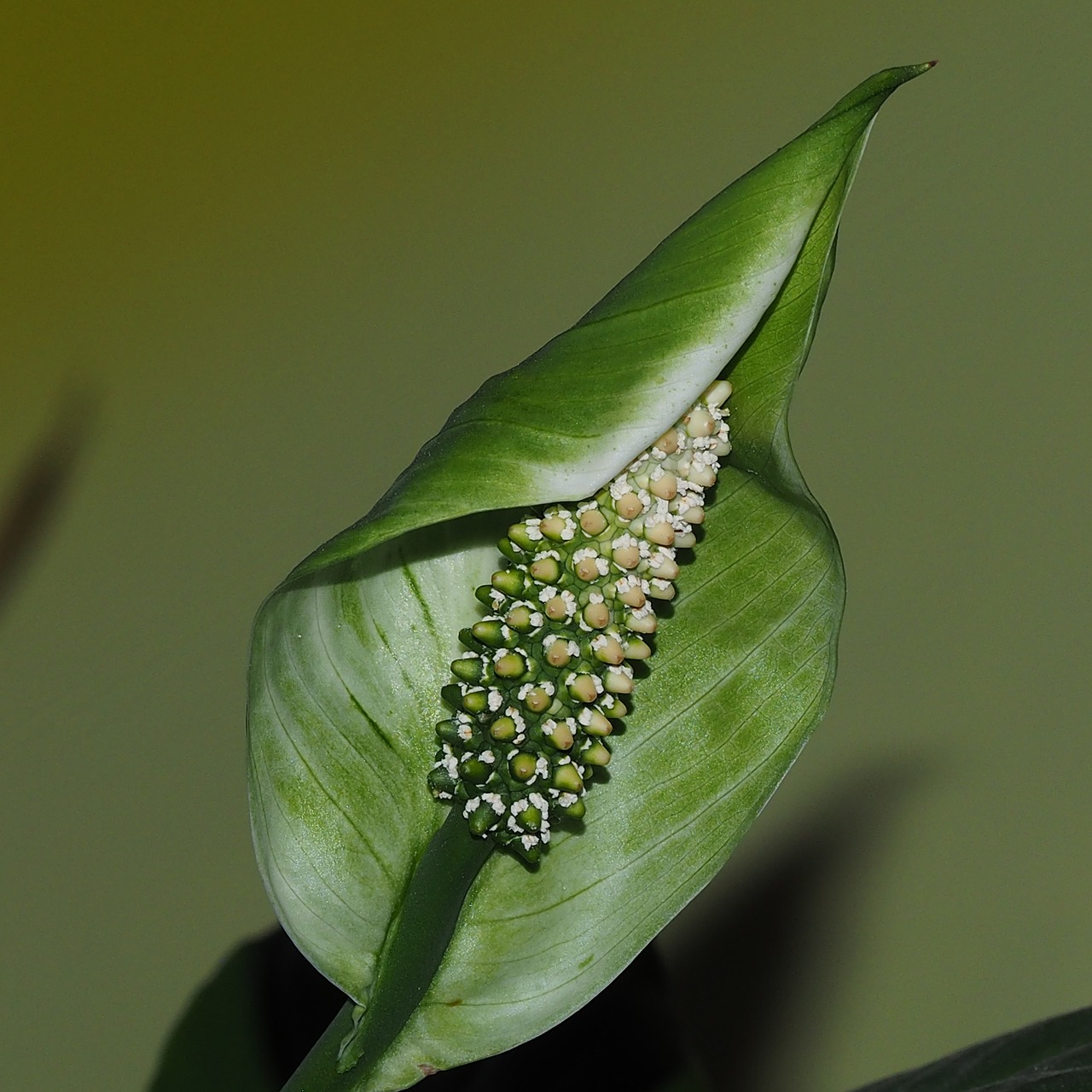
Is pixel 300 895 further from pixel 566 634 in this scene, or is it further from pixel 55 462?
pixel 55 462

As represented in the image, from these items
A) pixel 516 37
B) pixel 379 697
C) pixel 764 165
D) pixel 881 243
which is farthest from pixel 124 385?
pixel 764 165

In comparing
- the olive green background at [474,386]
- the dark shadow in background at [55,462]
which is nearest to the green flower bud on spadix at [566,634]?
the olive green background at [474,386]

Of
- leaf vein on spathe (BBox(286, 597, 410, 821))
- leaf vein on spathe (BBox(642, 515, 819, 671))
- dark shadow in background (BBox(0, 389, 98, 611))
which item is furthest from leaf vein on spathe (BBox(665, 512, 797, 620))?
dark shadow in background (BBox(0, 389, 98, 611))

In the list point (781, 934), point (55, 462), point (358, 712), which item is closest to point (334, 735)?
point (358, 712)

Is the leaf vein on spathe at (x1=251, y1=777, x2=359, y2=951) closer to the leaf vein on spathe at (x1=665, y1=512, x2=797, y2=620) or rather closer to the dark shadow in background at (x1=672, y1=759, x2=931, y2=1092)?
the leaf vein on spathe at (x1=665, y1=512, x2=797, y2=620)

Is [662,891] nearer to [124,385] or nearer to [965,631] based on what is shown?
[965,631]

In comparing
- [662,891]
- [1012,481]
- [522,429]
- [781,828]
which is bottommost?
[781,828]
